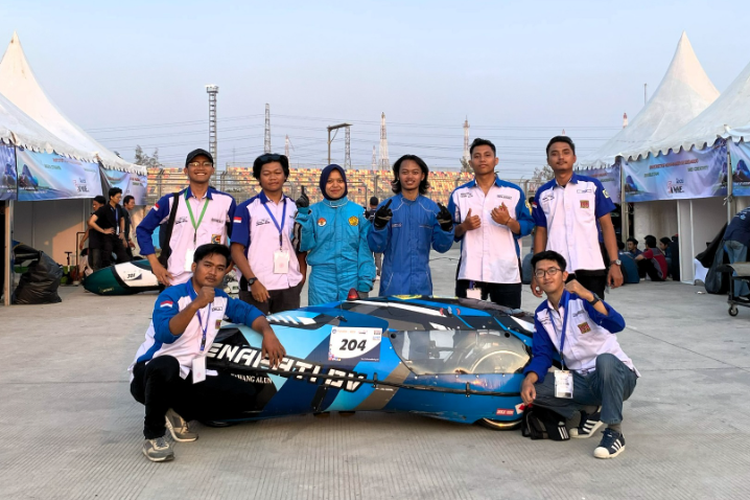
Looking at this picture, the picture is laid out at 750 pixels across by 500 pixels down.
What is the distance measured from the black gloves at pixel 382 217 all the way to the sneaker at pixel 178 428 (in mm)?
1708

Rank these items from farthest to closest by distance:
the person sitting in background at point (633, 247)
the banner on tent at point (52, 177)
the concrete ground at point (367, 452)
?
1. the person sitting in background at point (633, 247)
2. the banner on tent at point (52, 177)
3. the concrete ground at point (367, 452)

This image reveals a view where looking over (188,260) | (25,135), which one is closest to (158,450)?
(188,260)

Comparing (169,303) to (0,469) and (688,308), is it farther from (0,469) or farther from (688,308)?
(688,308)

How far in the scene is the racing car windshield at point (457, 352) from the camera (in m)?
3.98

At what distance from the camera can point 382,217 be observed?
4.45 m

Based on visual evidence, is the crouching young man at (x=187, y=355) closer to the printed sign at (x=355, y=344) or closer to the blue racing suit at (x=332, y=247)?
the printed sign at (x=355, y=344)

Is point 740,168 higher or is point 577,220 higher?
point 740,168

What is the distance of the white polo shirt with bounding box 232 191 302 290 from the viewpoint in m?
4.71

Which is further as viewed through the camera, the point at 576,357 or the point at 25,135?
the point at 25,135

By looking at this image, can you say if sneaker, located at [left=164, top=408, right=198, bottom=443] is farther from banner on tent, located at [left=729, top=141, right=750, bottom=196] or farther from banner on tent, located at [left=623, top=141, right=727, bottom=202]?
banner on tent, located at [left=623, top=141, right=727, bottom=202]

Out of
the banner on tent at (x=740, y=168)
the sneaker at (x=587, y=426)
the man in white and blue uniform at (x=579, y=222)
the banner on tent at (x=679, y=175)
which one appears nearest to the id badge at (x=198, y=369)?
the sneaker at (x=587, y=426)

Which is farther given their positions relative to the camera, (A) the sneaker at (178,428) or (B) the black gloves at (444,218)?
(B) the black gloves at (444,218)

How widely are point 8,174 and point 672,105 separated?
15.1 meters

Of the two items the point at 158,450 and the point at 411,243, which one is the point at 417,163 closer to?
the point at 411,243
